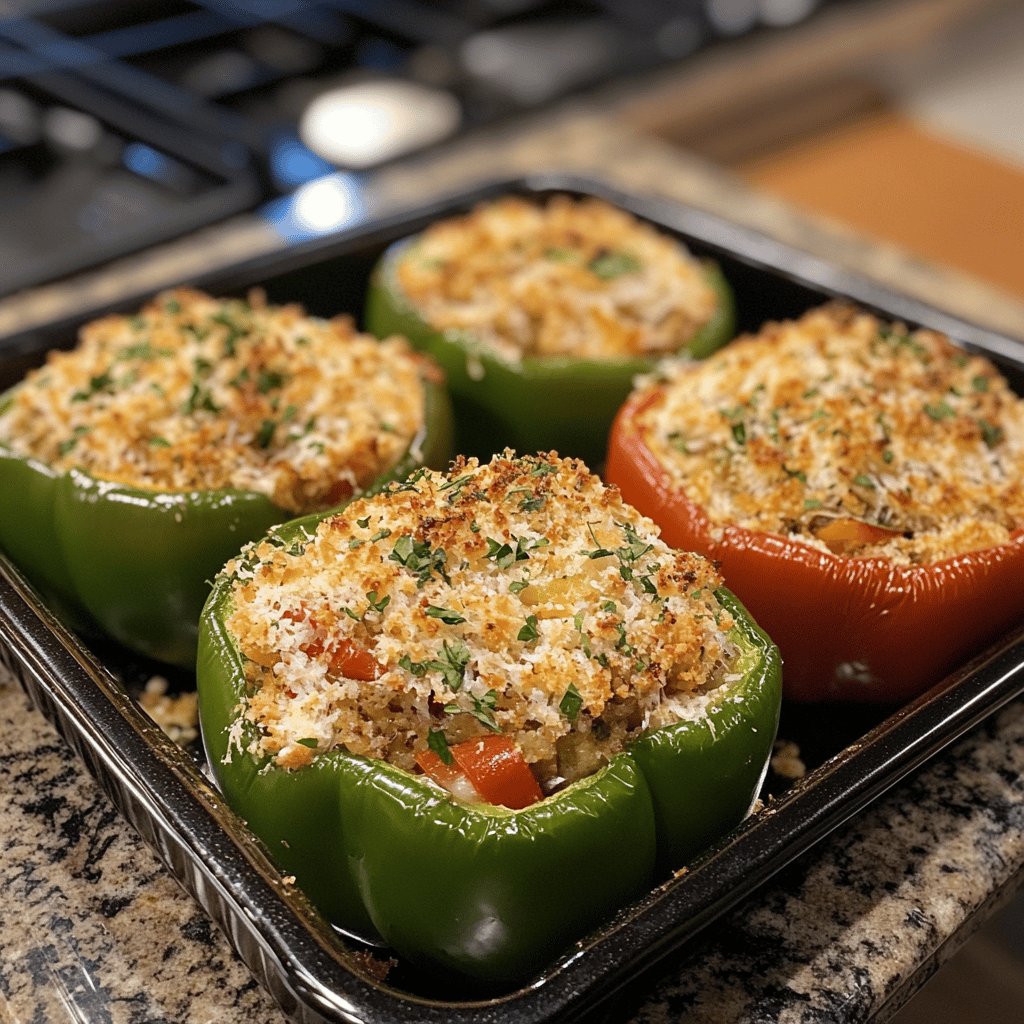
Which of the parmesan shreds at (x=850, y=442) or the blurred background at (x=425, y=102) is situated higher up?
the parmesan shreds at (x=850, y=442)

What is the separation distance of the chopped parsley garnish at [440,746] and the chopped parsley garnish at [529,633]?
0.15 m

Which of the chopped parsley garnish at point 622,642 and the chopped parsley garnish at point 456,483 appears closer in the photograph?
the chopped parsley garnish at point 622,642

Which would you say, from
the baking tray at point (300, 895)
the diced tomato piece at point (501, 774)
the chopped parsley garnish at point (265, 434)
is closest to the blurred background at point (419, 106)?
the chopped parsley garnish at point (265, 434)

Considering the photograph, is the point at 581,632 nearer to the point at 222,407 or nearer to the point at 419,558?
the point at 419,558

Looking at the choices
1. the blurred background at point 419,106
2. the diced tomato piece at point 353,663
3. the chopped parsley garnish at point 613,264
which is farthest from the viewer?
the blurred background at point 419,106

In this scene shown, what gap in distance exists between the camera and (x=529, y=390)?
8.15 ft

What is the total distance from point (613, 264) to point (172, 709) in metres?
1.27

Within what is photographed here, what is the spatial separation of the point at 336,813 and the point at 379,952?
243 millimetres

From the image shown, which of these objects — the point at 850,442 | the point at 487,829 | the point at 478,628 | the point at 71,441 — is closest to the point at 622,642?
the point at 478,628

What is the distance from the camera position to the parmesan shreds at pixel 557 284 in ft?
8.41

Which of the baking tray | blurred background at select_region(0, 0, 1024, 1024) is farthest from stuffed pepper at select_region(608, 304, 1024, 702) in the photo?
blurred background at select_region(0, 0, 1024, 1024)

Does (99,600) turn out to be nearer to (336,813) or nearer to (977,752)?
(336,813)

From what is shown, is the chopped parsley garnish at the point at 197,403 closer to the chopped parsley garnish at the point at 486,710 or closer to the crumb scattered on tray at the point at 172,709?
the crumb scattered on tray at the point at 172,709

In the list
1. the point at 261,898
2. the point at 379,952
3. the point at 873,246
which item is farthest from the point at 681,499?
the point at 873,246
